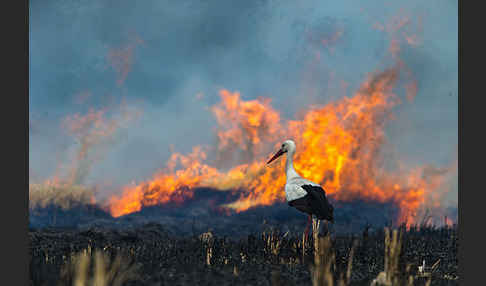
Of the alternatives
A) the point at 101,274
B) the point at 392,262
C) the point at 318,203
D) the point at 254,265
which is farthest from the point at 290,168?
the point at 101,274

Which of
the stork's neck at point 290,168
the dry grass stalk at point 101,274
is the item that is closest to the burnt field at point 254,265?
the dry grass stalk at point 101,274

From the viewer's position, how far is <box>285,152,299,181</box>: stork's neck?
11.1m

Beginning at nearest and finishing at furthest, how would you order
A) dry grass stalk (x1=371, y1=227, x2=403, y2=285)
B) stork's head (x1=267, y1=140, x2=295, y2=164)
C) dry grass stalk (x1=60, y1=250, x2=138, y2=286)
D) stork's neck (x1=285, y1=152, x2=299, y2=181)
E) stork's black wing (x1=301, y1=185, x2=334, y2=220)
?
dry grass stalk (x1=60, y1=250, x2=138, y2=286) → dry grass stalk (x1=371, y1=227, x2=403, y2=285) → stork's black wing (x1=301, y1=185, x2=334, y2=220) → stork's neck (x1=285, y1=152, x2=299, y2=181) → stork's head (x1=267, y1=140, x2=295, y2=164)

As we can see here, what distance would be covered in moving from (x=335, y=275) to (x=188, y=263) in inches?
118

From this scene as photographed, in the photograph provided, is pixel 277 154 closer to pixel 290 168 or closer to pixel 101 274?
pixel 290 168

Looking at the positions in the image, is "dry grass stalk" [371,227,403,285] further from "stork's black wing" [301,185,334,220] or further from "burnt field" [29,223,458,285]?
"stork's black wing" [301,185,334,220]

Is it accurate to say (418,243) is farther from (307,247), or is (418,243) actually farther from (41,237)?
(41,237)

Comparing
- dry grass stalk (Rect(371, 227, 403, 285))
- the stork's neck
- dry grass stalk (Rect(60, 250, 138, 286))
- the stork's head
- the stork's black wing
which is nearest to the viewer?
dry grass stalk (Rect(60, 250, 138, 286))

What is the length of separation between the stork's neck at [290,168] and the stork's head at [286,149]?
127 millimetres

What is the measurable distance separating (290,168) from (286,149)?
32.4 inches

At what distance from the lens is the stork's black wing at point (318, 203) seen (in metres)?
9.55

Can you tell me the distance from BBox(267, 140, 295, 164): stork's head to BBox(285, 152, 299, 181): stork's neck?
13cm

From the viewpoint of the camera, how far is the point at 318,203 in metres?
9.56

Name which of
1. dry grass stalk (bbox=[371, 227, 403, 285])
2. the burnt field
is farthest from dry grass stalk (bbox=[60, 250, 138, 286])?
dry grass stalk (bbox=[371, 227, 403, 285])
